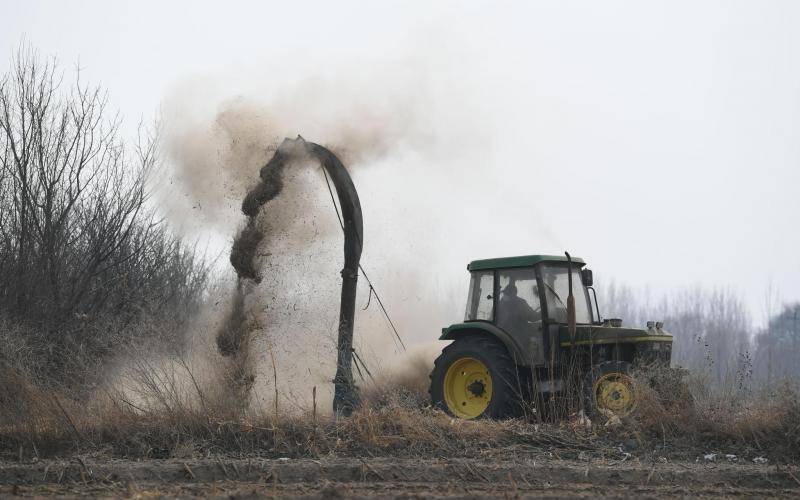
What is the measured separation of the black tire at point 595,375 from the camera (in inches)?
382

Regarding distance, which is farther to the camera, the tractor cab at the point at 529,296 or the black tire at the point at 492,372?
the tractor cab at the point at 529,296

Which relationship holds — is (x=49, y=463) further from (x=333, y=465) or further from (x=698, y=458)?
(x=698, y=458)

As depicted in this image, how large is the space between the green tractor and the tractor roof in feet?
0.04

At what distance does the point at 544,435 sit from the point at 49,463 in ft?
15.9

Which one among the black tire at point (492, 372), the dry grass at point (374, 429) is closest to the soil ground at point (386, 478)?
the dry grass at point (374, 429)

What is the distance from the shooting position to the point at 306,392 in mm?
13078

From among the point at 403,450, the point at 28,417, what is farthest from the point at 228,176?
the point at 403,450

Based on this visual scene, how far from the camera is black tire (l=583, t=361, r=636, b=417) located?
382 inches

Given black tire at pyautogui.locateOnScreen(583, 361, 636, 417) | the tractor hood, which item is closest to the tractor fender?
the tractor hood

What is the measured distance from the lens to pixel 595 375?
9836 mm

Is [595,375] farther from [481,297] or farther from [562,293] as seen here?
[481,297]

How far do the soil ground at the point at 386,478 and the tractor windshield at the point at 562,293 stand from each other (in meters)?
2.74

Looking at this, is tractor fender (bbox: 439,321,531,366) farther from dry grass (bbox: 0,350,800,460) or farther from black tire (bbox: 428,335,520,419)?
dry grass (bbox: 0,350,800,460)

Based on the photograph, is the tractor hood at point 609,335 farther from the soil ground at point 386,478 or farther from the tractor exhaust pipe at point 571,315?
the soil ground at point 386,478
